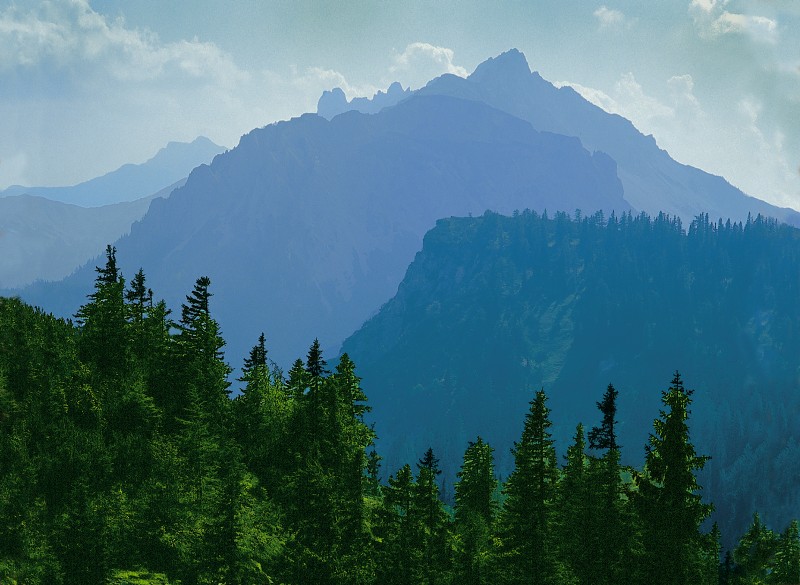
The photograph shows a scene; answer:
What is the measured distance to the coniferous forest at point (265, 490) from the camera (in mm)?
34562

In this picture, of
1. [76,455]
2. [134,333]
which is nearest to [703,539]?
[76,455]

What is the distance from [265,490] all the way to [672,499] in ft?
77.6

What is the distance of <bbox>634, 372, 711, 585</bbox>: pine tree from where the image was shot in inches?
1314

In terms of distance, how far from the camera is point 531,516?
3816cm

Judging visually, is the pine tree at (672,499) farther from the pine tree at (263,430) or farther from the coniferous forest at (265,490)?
the pine tree at (263,430)

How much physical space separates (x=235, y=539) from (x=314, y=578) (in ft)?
16.4

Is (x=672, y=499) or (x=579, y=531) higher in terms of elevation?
(x=672, y=499)

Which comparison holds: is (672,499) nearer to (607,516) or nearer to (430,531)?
(607,516)

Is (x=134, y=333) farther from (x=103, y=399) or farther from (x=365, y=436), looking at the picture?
(x=365, y=436)

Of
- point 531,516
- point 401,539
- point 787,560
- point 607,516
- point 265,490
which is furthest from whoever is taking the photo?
point 787,560

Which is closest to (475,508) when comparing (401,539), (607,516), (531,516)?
(401,539)

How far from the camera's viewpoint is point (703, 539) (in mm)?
34562

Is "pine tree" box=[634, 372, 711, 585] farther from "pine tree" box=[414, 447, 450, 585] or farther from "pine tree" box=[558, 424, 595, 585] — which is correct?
"pine tree" box=[414, 447, 450, 585]

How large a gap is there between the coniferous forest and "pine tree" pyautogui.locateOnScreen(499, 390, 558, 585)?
0.30 feet
